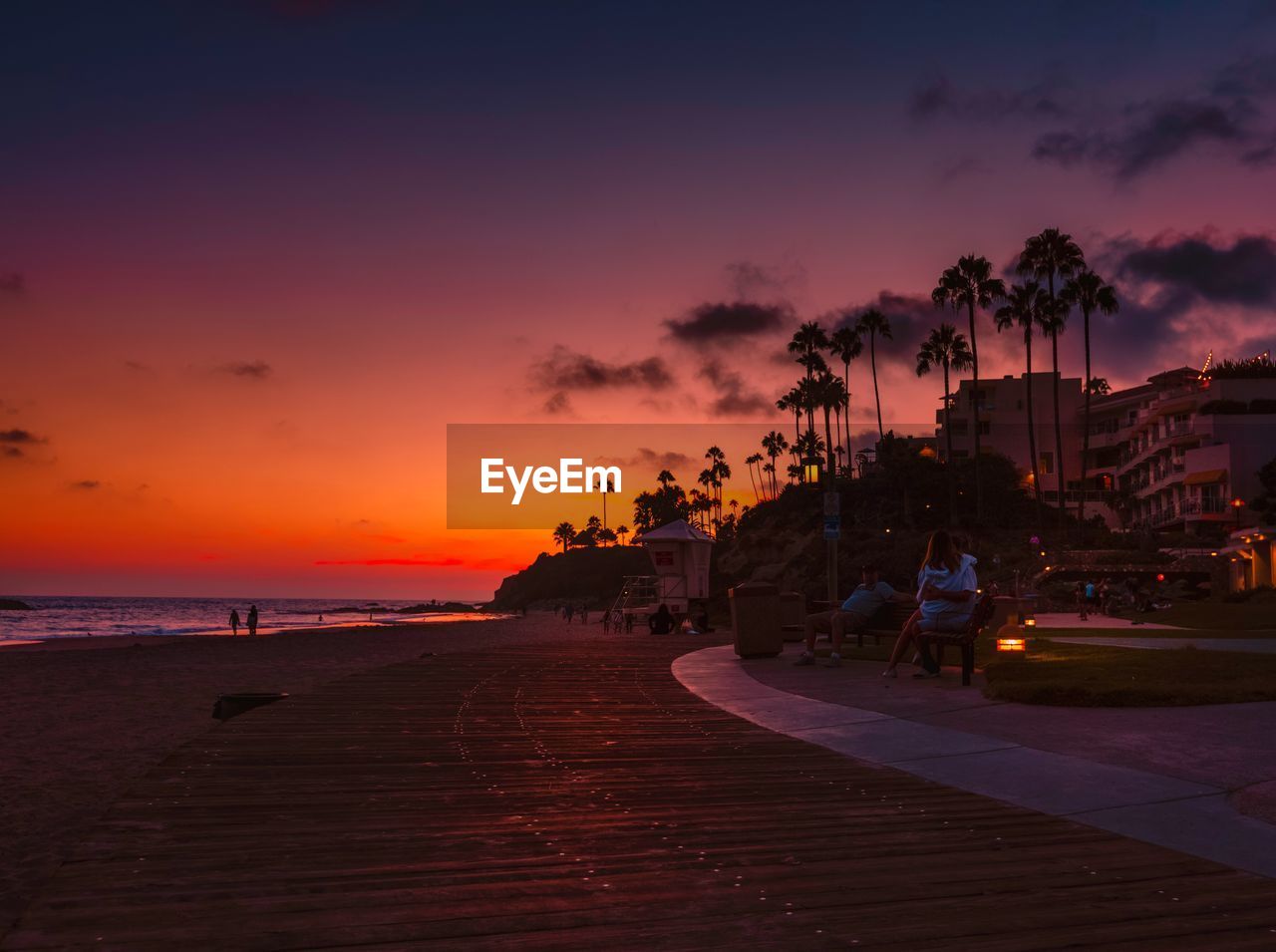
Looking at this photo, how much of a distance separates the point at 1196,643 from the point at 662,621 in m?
16.7

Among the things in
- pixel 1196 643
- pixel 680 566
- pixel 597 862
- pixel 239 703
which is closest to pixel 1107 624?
pixel 1196 643

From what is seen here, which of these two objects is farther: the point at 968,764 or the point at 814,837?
the point at 968,764

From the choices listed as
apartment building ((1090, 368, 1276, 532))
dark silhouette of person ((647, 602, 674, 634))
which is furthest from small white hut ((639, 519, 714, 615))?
apartment building ((1090, 368, 1276, 532))

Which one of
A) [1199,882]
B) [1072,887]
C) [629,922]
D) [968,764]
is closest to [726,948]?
[629,922]

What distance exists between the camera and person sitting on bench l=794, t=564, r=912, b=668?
1464 centimetres

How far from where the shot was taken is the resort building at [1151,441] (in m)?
67.4

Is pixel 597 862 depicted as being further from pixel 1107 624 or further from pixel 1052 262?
pixel 1052 262

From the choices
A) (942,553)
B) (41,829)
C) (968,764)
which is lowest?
(41,829)

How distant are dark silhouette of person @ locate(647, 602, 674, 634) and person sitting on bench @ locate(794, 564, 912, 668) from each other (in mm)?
17143

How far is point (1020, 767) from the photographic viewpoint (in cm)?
684

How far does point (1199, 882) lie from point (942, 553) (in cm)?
777

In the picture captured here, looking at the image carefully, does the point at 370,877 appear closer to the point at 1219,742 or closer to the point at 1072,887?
the point at 1072,887

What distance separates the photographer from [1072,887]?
4.12m

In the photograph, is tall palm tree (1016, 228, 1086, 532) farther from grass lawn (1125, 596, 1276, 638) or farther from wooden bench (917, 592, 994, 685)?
wooden bench (917, 592, 994, 685)
